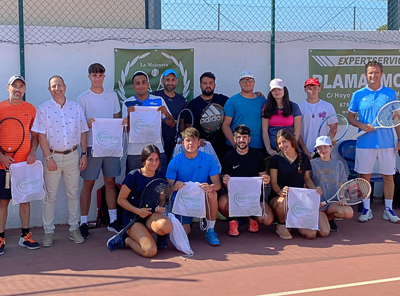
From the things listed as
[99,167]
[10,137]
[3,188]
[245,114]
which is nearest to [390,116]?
[245,114]

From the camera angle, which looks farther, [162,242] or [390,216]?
[390,216]

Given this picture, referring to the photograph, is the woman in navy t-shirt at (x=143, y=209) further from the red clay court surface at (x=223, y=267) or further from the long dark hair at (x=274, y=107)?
the long dark hair at (x=274, y=107)

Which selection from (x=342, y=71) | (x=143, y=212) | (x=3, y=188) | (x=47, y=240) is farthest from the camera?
(x=342, y=71)

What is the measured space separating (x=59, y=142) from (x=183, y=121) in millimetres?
1632

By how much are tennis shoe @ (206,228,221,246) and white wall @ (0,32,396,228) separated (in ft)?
6.66

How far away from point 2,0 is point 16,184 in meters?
4.92

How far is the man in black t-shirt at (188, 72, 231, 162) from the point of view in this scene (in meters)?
6.55

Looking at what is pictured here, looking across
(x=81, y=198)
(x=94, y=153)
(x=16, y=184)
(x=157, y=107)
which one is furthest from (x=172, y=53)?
(x=16, y=184)

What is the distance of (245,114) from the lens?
6516mm

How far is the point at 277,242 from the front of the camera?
576cm

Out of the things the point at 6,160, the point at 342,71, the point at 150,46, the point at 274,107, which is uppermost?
the point at 150,46

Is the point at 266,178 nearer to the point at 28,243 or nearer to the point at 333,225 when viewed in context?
the point at 333,225

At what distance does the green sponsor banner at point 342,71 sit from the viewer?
7848mm

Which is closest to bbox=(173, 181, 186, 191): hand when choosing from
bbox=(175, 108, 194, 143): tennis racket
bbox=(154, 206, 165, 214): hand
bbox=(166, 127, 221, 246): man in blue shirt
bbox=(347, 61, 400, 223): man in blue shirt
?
bbox=(166, 127, 221, 246): man in blue shirt
